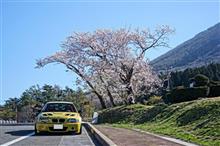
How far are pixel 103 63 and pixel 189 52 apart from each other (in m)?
102

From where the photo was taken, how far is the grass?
16516 millimetres

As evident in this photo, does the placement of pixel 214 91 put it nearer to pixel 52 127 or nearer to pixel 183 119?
pixel 183 119

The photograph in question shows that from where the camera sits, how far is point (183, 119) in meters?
22.2

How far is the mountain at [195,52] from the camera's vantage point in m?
126

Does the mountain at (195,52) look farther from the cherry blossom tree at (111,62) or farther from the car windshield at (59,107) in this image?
the car windshield at (59,107)

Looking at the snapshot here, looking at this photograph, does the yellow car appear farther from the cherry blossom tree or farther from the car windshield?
the cherry blossom tree

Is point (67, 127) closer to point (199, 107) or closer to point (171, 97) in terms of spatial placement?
point (199, 107)

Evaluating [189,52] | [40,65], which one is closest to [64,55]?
[40,65]

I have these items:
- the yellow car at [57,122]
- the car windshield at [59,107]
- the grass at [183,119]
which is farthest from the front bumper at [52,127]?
the grass at [183,119]

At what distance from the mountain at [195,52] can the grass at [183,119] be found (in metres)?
86.4

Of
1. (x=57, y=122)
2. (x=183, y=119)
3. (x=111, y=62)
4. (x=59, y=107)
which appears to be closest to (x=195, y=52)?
(x=111, y=62)

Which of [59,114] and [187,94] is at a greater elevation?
[187,94]

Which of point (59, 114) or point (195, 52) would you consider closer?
point (59, 114)

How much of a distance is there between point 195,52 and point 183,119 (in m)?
120
